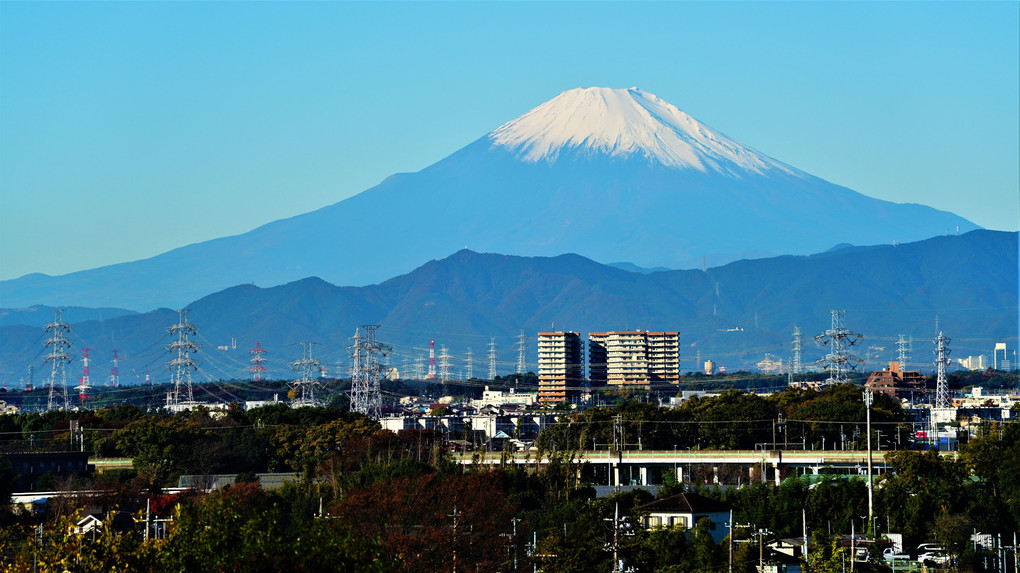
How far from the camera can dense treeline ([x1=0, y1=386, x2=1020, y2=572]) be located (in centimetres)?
2816

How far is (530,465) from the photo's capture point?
6969 cm

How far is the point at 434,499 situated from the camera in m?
42.5

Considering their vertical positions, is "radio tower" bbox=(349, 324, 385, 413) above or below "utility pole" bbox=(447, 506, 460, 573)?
above

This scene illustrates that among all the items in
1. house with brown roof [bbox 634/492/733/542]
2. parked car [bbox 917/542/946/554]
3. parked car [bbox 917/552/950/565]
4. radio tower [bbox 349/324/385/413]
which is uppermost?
radio tower [bbox 349/324/385/413]

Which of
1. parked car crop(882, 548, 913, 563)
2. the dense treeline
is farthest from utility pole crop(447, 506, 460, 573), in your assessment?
parked car crop(882, 548, 913, 563)

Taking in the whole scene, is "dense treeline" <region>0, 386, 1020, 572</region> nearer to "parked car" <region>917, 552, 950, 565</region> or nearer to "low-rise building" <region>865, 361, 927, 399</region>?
"parked car" <region>917, 552, 950, 565</region>

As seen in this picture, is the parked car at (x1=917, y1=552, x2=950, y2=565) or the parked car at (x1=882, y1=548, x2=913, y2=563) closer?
the parked car at (x1=882, y1=548, x2=913, y2=563)

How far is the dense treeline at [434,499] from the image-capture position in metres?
28.2

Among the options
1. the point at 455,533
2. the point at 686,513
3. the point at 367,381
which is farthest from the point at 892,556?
the point at 367,381

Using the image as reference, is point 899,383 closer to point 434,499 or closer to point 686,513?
point 686,513

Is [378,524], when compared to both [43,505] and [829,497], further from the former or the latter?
[43,505]

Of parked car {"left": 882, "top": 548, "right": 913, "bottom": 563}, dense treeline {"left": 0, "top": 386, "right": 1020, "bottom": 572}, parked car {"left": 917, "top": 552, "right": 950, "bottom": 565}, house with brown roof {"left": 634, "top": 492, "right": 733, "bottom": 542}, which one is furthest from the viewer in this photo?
house with brown roof {"left": 634, "top": 492, "right": 733, "bottom": 542}

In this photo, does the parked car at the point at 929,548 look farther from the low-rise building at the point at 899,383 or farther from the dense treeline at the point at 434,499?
the low-rise building at the point at 899,383

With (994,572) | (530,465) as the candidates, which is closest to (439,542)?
(994,572)
